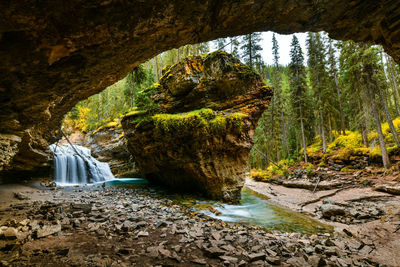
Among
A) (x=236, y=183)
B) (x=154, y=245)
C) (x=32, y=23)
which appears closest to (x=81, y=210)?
(x=154, y=245)

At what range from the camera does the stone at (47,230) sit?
349cm

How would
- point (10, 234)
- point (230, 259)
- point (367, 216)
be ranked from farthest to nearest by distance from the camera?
1. point (367, 216)
2. point (10, 234)
3. point (230, 259)

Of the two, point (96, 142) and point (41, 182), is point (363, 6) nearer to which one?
point (41, 182)

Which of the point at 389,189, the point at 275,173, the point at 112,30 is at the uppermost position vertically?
the point at 112,30

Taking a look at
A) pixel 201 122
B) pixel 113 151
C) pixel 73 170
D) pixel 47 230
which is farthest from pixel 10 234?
pixel 113 151

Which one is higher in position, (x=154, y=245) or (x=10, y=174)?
(x=10, y=174)

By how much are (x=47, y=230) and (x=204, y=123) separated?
7.69 m

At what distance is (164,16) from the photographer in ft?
10.6

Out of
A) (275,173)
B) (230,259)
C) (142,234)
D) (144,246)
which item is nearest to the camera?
(230,259)

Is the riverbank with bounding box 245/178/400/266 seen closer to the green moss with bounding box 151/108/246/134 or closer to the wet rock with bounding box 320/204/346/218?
the wet rock with bounding box 320/204/346/218

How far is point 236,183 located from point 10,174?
1503 cm

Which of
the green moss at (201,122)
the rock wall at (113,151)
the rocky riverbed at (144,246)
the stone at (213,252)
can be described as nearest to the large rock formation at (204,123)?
the green moss at (201,122)

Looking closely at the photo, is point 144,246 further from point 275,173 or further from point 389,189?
point 275,173

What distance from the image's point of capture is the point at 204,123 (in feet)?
32.2
